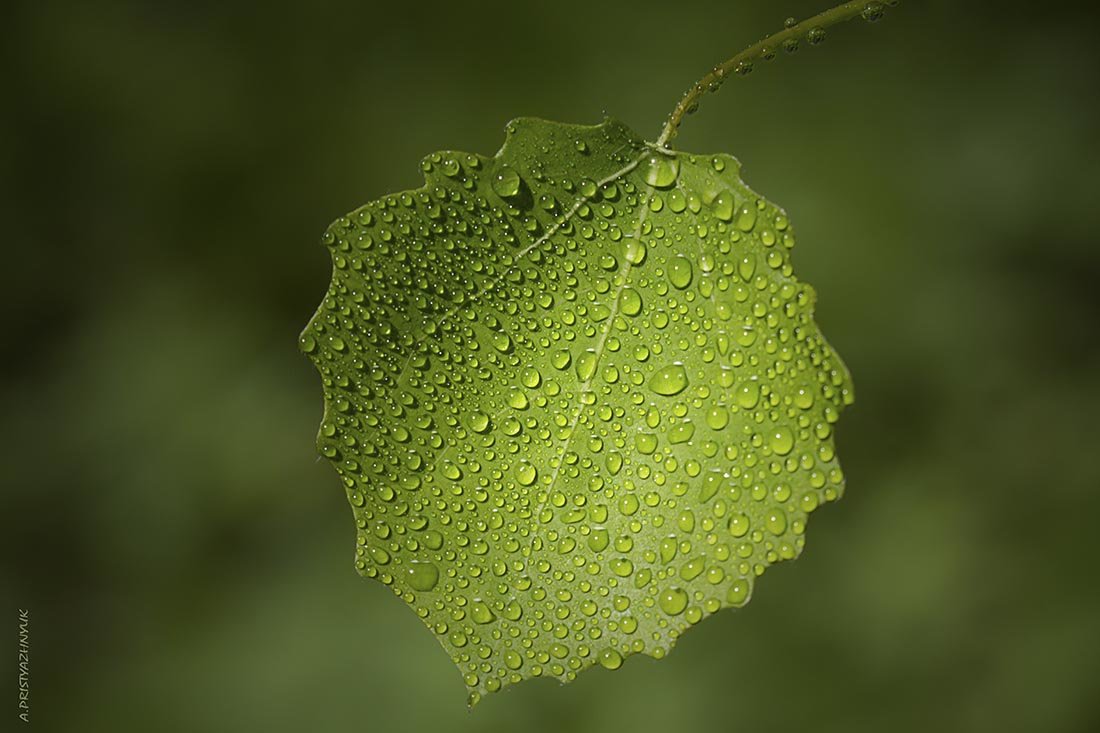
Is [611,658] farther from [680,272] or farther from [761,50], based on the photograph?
[761,50]

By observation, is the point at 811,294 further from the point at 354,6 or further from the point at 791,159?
the point at 354,6

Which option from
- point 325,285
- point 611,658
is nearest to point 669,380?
point 611,658

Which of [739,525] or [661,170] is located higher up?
[661,170]

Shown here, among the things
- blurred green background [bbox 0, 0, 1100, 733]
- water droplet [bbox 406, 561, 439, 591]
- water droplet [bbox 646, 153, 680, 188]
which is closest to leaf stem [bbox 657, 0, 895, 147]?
water droplet [bbox 646, 153, 680, 188]

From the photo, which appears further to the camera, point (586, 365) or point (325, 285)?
point (325, 285)

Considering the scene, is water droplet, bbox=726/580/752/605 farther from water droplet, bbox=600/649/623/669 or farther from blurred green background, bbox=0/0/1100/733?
blurred green background, bbox=0/0/1100/733

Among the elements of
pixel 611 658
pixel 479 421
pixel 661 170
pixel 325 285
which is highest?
pixel 325 285
